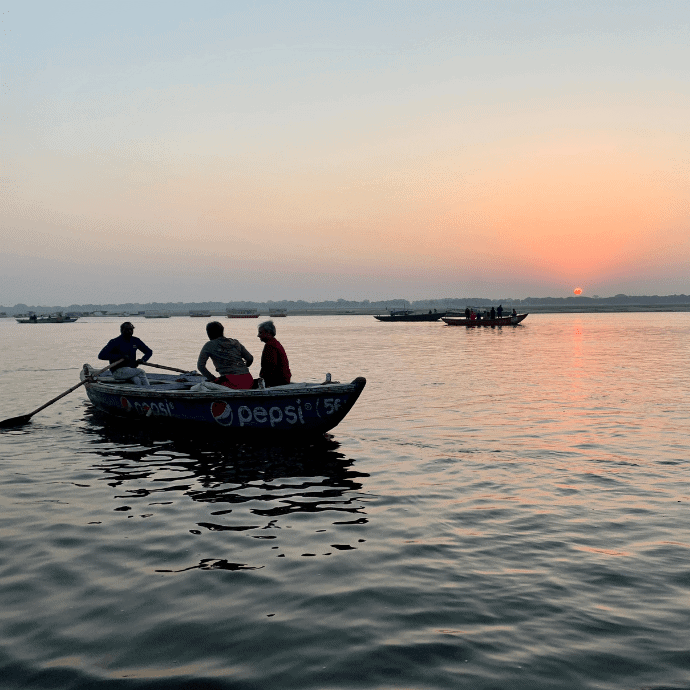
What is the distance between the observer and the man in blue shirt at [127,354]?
1616cm

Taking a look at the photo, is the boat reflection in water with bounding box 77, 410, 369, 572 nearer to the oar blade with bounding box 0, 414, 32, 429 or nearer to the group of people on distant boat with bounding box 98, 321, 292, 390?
the group of people on distant boat with bounding box 98, 321, 292, 390

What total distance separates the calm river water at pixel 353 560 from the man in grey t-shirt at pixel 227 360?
5.07 feet

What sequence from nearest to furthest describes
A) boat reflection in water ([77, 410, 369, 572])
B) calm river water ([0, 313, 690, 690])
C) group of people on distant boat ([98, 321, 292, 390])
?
calm river water ([0, 313, 690, 690]), boat reflection in water ([77, 410, 369, 572]), group of people on distant boat ([98, 321, 292, 390])

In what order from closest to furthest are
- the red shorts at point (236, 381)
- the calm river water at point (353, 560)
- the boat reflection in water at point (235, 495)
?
the calm river water at point (353, 560)
the boat reflection in water at point (235, 495)
the red shorts at point (236, 381)

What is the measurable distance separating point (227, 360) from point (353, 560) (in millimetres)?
8109

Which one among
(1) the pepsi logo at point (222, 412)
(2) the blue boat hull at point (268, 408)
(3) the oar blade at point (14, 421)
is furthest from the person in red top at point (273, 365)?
(3) the oar blade at point (14, 421)

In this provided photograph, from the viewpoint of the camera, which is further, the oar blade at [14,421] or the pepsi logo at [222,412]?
the oar blade at [14,421]

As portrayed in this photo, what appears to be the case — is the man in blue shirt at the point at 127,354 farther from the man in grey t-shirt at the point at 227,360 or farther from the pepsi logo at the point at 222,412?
the pepsi logo at the point at 222,412

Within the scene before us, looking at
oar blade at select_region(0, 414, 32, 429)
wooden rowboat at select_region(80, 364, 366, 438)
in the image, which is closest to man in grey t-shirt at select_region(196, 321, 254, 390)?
wooden rowboat at select_region(80, 364, 366, 438)

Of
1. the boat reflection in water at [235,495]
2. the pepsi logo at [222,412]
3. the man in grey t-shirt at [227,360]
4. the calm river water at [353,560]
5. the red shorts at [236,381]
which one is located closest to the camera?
the calm river water at [353,560]

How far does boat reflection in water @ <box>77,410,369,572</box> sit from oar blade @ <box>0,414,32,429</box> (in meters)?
2.87

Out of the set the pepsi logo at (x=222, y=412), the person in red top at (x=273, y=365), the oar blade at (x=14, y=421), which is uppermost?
the person in red top at (x=273, y=365)

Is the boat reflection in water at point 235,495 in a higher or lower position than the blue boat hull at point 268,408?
lower

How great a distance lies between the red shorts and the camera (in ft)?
46.9
